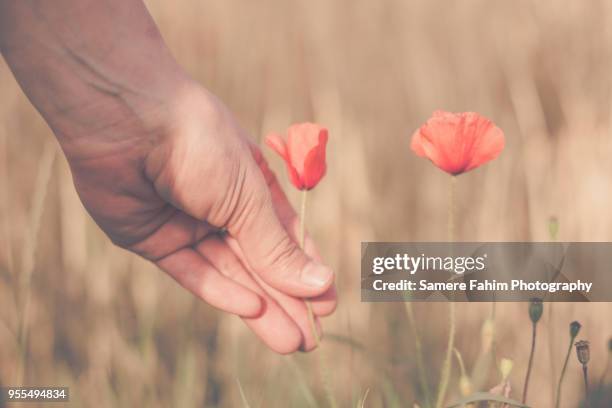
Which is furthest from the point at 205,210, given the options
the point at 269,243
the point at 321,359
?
the point at 321,359

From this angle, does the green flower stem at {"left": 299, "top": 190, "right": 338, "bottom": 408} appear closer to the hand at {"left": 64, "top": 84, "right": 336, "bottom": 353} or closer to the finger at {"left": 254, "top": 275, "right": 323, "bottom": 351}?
the hand at {"left": 64, "top": 84, "right": 336, "bottom": 353}

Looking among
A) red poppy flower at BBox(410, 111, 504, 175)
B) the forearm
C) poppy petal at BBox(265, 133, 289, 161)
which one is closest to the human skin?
the forearm

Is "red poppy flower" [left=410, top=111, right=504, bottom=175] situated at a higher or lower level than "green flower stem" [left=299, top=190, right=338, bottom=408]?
higher

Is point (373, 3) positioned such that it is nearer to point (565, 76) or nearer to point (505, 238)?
point (565, 76)

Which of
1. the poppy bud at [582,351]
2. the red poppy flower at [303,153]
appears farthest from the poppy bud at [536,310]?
the red poppy flower at [303,153]

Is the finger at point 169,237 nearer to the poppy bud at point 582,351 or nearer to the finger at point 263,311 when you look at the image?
the finger at point 263,311

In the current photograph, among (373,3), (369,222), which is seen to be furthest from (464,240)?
(373,3)

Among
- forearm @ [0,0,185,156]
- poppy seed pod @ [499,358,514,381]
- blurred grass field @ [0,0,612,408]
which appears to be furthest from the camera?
blurred grass field @ [0,0,612,408]

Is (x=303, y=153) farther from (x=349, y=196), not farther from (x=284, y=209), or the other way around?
(x=349, y=196)
